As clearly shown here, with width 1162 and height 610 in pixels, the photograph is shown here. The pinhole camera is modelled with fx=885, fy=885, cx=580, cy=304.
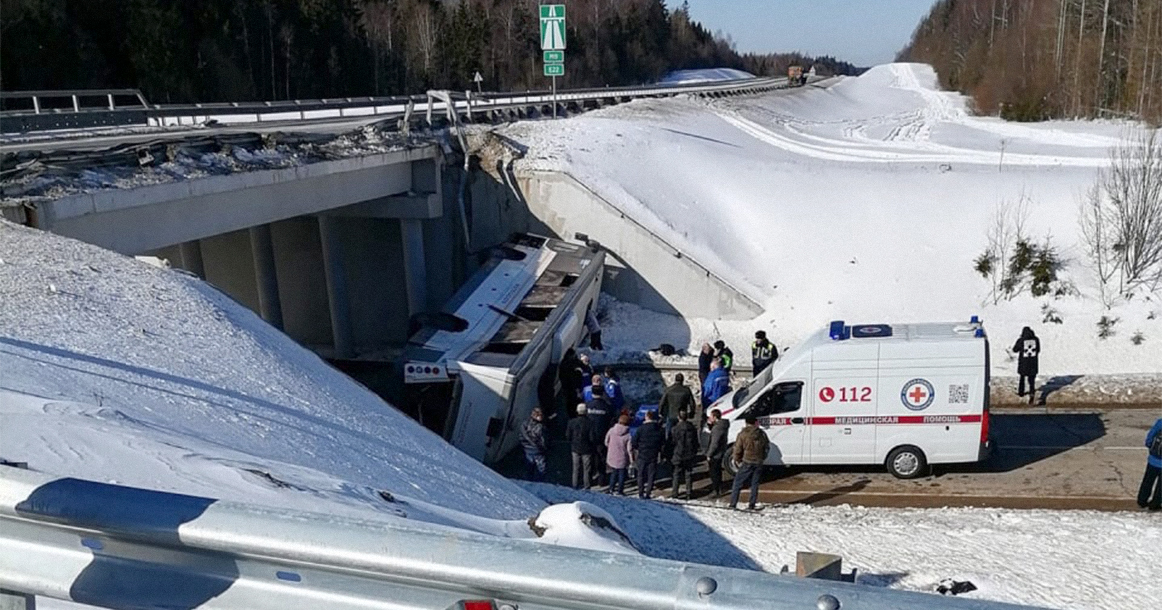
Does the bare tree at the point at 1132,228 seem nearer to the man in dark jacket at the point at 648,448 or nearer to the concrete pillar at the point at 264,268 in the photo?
the man in dark jacket at the point at 648,448

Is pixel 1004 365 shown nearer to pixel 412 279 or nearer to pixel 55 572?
pixel 412 279

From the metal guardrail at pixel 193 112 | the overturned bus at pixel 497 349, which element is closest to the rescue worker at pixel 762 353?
the overturned bus at pixel 497 349

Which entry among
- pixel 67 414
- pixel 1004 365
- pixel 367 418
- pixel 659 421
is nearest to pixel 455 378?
pixel 659 421

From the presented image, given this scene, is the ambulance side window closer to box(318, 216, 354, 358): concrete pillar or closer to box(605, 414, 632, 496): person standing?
box(605, 414, 632, 496): person standing

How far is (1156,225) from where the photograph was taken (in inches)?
810

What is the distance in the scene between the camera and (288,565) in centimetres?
212

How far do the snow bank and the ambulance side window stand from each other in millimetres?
5022

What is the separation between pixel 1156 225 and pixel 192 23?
50138 mm

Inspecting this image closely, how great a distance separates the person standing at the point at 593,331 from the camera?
20016 millimetres


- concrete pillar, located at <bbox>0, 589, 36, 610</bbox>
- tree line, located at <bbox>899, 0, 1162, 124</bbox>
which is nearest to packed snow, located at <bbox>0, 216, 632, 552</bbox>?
concrete pillar, located at <bbox>0, 589, 36, 610</bbox>

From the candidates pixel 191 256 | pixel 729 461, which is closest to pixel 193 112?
pixel 191 256

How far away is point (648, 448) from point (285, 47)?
183ft

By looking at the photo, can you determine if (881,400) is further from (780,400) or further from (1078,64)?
(1078,64)

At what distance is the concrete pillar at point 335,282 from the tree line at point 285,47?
996 inches
